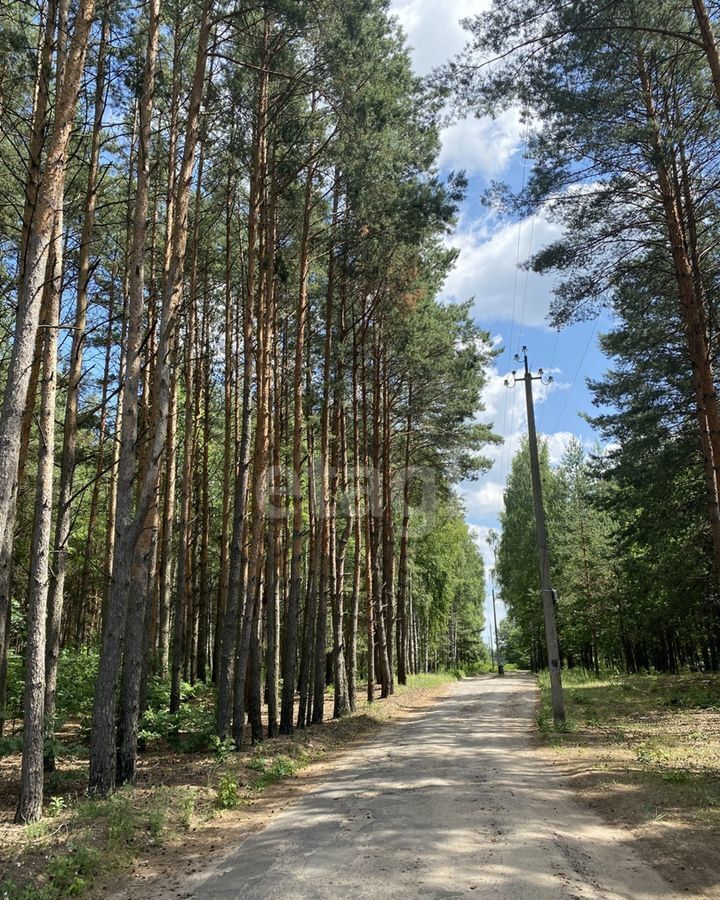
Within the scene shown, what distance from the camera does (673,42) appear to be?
9781 mm

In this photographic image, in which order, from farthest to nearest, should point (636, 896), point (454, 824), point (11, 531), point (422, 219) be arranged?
1. point (422, 219)
2. point (11, 531)
3. point (454, 824)
4. point (636, 896)

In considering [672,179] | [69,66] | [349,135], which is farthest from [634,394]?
[69,66]

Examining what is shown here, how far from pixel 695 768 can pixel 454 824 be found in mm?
4044

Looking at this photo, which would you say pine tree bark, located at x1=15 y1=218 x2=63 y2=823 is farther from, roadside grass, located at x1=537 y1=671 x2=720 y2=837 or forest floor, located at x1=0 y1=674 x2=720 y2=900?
roadside grass, located at x1=537 y1=671 x2=720 y2=837

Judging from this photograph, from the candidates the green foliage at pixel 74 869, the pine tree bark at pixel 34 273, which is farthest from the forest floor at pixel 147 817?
the pine tree bark at pixel 34 273

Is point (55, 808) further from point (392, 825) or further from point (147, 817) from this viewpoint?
point (392, 825)

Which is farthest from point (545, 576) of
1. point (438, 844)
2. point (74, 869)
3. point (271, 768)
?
point (74, 869)

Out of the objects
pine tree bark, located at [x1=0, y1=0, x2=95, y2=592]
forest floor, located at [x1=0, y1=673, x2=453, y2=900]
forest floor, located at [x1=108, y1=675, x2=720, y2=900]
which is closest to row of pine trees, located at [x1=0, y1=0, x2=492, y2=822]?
pine tree bark, located at [x1=0, y1=0, x2=95, y2=592]

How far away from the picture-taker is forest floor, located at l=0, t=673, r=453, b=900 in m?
4.79

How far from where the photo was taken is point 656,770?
26.6ft

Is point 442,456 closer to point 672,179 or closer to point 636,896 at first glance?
point 672,179

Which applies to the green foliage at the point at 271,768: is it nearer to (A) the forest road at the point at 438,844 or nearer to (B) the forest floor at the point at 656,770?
(A) the forest road at the point at 438,844

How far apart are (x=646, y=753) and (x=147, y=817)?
7133 millimetres

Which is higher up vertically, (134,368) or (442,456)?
(442,456)
